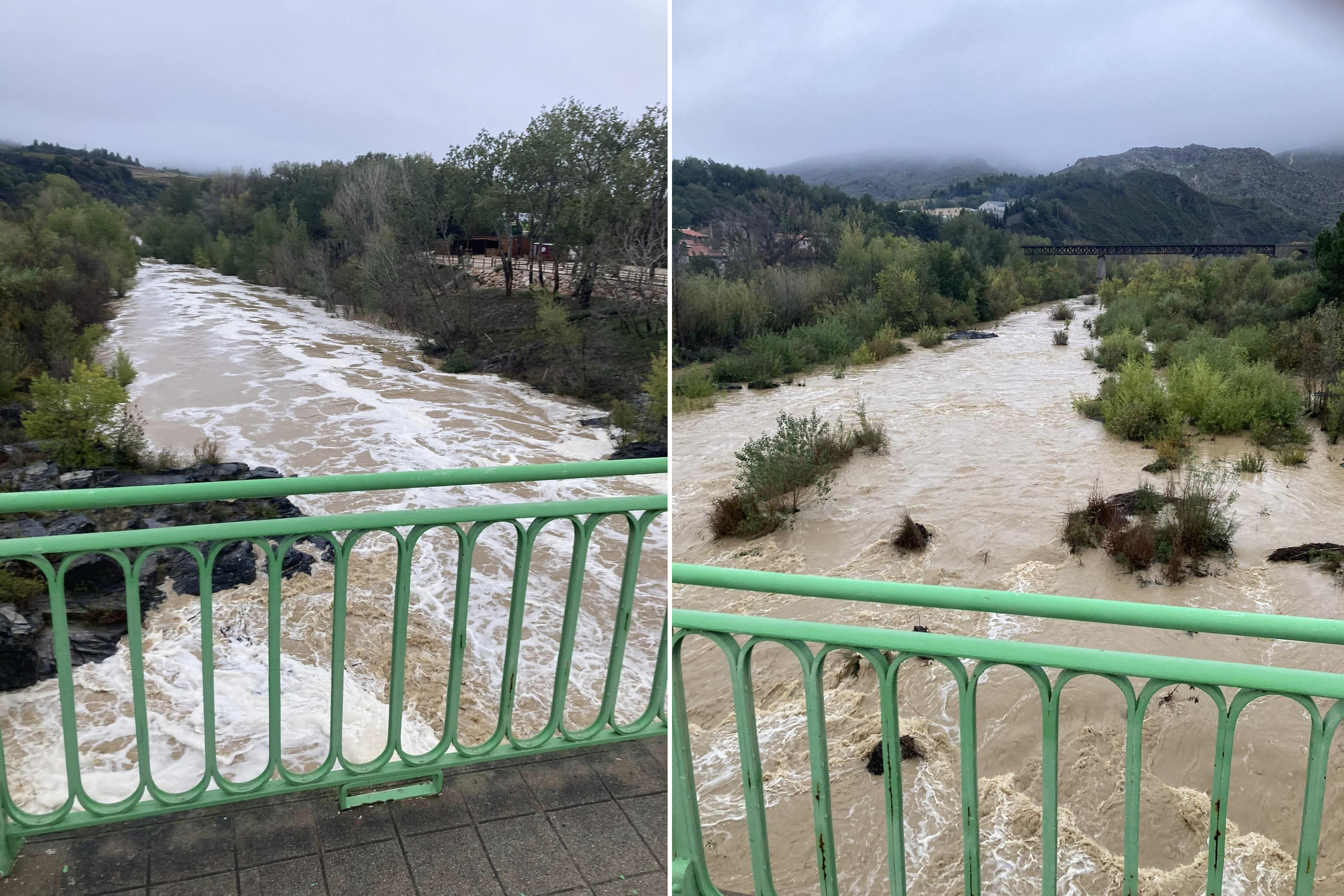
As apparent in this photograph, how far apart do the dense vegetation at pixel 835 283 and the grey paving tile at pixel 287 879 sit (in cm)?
413

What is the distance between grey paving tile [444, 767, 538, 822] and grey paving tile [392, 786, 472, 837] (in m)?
0.01

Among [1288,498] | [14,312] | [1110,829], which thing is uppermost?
[14,312]

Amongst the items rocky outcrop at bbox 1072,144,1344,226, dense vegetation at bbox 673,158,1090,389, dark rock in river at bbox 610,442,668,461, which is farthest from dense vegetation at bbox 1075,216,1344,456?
dark rock in river at bbox 610,442,668,461

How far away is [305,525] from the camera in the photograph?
3.10ft

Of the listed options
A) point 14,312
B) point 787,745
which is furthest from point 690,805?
point 14,312

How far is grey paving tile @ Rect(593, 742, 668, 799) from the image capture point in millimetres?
1190

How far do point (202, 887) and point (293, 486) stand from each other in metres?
0.46

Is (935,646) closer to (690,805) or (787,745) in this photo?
(690,805)

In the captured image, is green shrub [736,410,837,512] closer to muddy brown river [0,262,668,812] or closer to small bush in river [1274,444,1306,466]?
muddy brown river [0,262,668,812]

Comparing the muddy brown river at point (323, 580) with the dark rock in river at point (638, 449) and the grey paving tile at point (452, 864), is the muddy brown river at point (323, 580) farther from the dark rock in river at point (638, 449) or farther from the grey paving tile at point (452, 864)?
the grey paving tile at point (452, 864)

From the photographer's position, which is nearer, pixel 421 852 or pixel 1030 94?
pixel 421 852

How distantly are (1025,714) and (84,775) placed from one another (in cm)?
329

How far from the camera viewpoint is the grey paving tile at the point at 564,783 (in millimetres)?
1159

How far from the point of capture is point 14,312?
355 cm
